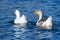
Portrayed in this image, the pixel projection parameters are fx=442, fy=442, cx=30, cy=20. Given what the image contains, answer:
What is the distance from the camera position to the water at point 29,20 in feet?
63.0

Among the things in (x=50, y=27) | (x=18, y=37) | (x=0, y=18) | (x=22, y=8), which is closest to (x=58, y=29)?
(x=50, y=27)

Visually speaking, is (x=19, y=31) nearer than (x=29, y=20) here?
Yes

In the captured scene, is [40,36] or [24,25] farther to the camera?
[24,25]

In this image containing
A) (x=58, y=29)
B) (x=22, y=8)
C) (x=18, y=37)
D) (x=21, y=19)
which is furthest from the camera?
(x=22, y=8)

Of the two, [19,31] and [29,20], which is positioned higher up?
[29,20]

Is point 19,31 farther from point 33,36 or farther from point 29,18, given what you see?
point 29,18

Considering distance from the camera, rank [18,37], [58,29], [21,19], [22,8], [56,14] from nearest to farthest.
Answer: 1. [18,37]
2. [58,29]
3. [21,19]
4. [56,14]
5. [22,8]

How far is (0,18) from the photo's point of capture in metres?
Result: 22.9

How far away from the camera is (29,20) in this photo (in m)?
22.7

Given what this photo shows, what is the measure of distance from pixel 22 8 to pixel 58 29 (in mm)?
6026

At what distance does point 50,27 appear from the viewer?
2088 cm

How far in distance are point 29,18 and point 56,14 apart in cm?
158

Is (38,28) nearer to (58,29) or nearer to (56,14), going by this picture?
(58,29)

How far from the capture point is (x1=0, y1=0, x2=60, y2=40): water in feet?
63.0
